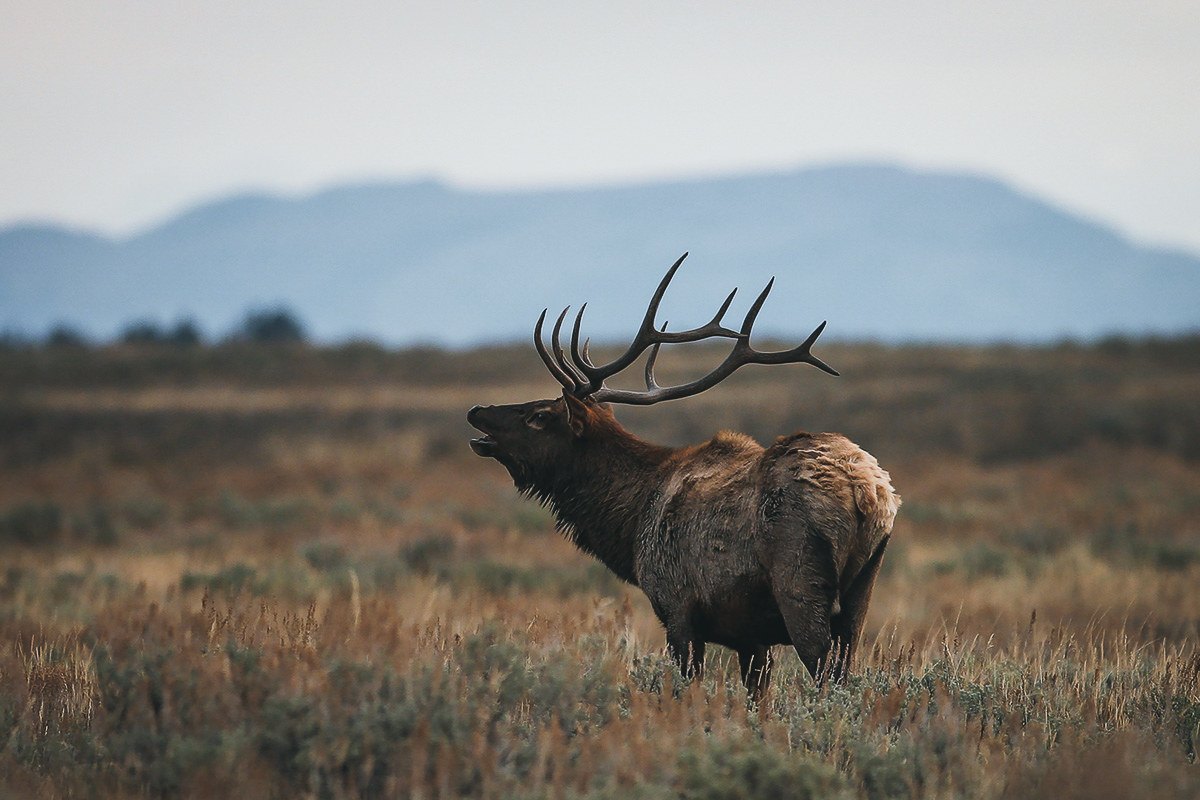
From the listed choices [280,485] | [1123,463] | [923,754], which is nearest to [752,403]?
[1123,463]

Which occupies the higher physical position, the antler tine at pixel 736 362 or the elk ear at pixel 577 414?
the antler tine at pixel 736 362

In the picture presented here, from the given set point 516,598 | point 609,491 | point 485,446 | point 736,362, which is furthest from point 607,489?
point 516,598

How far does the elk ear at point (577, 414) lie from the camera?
7137 millimetres

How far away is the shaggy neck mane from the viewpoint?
6.91 meters

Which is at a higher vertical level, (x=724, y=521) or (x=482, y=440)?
(x=482, y=440)

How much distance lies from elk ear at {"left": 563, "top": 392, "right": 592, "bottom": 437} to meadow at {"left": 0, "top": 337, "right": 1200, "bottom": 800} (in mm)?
1261

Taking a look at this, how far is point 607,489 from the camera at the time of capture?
23.2 ft

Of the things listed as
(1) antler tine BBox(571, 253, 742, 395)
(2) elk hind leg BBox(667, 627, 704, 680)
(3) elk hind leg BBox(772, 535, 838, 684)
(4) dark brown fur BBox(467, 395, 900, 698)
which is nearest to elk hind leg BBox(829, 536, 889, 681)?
(4) dark brown fur BBox(467, 395, 900, 698)

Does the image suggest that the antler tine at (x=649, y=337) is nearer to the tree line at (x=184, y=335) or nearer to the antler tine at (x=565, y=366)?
the antler tine at (x=565, y=366)

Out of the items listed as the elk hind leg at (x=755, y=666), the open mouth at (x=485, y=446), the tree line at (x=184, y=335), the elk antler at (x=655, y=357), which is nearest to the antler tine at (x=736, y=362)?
the elk antler at (x=655, y=357)

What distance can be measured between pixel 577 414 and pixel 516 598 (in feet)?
15.2

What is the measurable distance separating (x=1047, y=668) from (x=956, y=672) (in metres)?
0.92

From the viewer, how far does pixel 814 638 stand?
17.9 feet

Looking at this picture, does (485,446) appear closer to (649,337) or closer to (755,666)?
(649,337)
